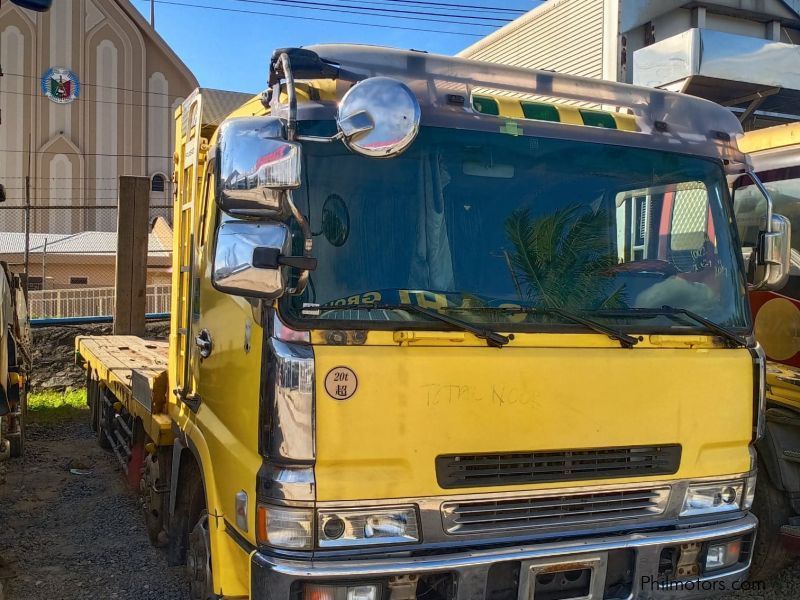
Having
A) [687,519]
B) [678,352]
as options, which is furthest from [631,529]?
[678,352]

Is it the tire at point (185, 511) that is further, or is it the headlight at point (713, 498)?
the tire at point (185, 511)

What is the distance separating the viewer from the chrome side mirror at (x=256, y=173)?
8.09 feet

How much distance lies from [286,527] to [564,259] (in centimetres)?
154

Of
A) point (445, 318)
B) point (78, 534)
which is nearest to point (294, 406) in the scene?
point (445, 318)

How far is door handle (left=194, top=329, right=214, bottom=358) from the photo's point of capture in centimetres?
343

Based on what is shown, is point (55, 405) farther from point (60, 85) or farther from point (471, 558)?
point (60, 85)

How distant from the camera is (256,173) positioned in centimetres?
247

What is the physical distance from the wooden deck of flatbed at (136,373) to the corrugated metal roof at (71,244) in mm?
16081

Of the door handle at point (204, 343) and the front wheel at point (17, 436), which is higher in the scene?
the door handle at point (204, 343)

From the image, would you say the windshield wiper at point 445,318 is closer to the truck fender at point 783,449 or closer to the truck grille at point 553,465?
the truck grille at point 553,465

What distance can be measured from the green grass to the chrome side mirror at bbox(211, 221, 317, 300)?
7.45m

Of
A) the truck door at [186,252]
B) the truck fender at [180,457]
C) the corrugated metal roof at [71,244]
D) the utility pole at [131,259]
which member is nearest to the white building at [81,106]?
the corrugated metal roof at [71,244]

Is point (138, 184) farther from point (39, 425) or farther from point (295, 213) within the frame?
point (295, 213)

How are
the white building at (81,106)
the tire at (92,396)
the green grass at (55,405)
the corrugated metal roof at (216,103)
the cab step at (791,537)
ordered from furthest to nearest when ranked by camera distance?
the white building at (81,106) < the green grass at (55,405) < the tire at (92,396) < the cab step at (791,537) < the corrugated metal roof at (216,103)
